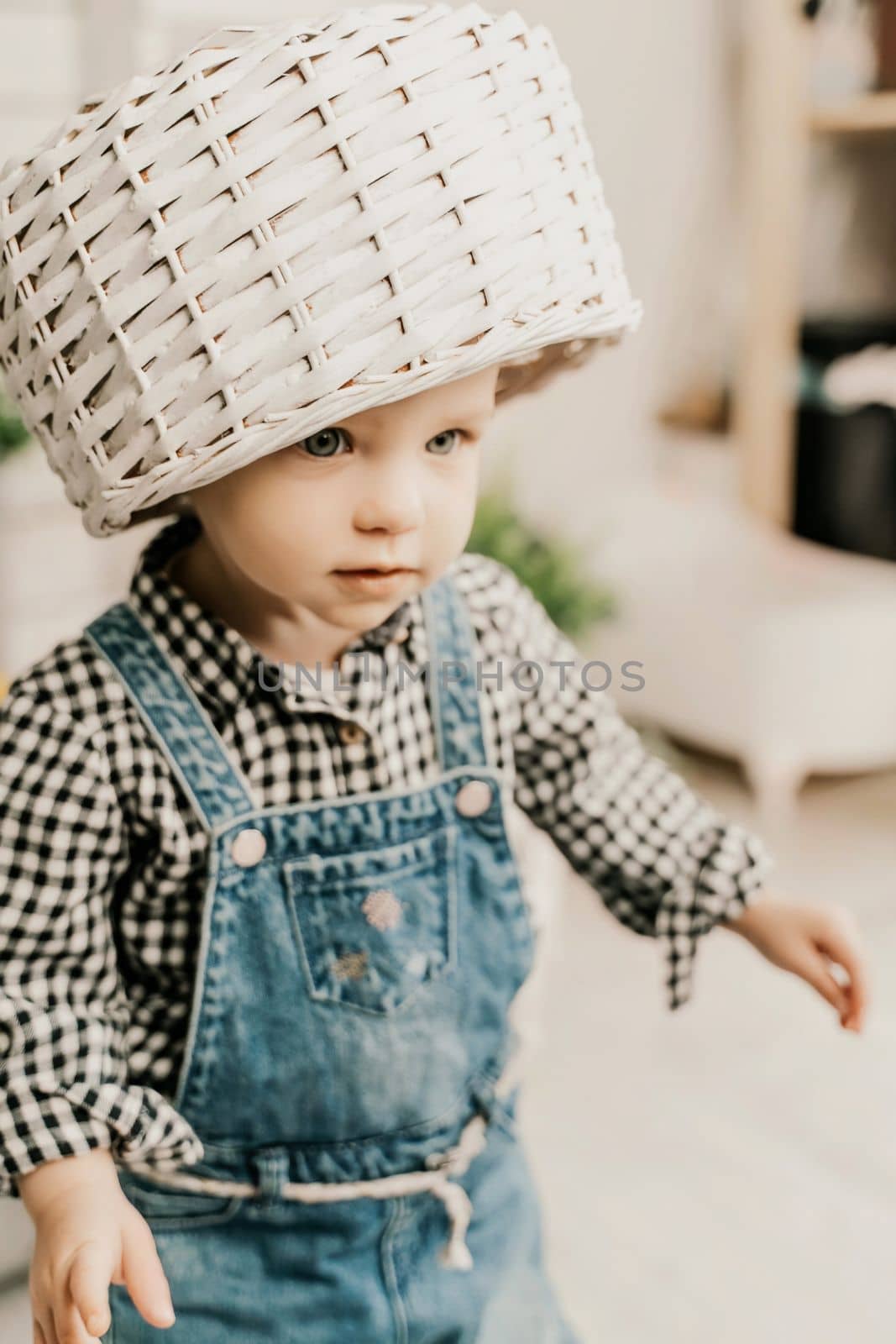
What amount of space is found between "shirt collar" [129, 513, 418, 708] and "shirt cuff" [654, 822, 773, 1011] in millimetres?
213

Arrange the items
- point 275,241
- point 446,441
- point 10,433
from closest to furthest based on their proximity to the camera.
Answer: point 275,241 → point 446,441 → point 10,433

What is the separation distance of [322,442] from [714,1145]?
2.94ft

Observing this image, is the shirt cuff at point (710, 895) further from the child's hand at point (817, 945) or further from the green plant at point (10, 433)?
the green plant at point (10, 433)

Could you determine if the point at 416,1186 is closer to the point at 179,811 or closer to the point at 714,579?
the point at 179,811

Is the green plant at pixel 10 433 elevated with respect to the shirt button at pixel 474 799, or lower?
elevated

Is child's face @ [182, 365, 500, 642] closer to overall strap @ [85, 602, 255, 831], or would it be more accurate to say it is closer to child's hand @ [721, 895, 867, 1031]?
overall strap @ [85, 602, 255, 831]

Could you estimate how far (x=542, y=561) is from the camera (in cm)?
167

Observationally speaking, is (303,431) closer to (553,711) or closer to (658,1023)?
(553,711)

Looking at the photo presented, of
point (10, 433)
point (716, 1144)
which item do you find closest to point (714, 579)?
point (716, 1144)

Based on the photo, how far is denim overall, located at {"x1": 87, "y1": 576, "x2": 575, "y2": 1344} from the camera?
659 millimetres

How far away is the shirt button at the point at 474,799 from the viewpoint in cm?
71

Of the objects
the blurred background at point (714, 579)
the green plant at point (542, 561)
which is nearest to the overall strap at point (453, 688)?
the blurred background at point (714, 579)

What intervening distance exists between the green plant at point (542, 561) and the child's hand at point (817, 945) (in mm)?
917

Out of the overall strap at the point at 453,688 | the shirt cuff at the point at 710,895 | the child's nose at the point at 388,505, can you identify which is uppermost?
the child's nose at the point at 388,505
